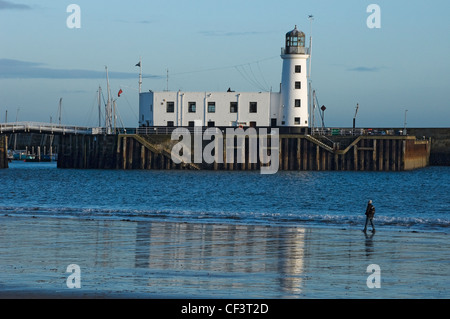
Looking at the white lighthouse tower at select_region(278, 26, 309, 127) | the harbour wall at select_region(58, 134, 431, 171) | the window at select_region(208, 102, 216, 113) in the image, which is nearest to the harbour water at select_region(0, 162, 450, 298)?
the harbour wall at select_region(58, 134, 431, 171)

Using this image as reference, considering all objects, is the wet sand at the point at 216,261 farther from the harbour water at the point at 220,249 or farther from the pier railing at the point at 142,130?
the pier railing at the point at 142,130

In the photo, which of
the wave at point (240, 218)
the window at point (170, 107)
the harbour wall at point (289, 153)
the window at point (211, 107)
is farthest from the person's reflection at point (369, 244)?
the window at point (170, 107)

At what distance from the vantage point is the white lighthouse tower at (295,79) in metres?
81.9

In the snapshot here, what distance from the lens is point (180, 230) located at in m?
27.8

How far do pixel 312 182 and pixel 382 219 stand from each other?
1308 inches

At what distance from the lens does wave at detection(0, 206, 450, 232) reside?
104 feet

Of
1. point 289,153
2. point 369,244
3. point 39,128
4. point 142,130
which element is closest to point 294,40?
point 289,153

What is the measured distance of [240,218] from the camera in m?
34.4

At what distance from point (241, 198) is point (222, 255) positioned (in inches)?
1178

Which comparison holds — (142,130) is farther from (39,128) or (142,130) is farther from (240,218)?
(240,218)

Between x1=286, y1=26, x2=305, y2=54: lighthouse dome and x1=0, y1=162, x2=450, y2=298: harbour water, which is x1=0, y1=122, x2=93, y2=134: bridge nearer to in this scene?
x1=286, y1=26, x2=305, y2=54: lighthouse dome

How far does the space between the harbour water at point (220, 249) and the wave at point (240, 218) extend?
49 millimetres
